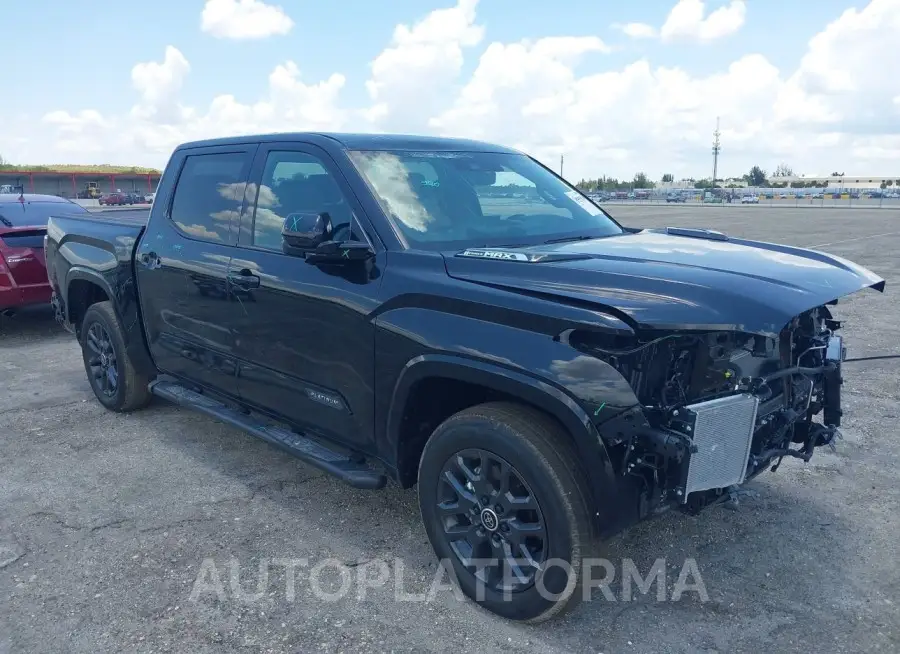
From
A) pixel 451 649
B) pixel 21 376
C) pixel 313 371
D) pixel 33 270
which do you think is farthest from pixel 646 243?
pixel 33 270

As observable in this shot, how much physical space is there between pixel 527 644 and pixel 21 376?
585cm

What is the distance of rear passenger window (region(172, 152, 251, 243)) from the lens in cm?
421

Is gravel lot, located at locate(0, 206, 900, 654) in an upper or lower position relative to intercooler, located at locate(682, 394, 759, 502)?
lower

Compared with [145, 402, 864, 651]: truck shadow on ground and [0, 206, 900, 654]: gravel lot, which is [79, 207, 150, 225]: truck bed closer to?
[0, 206, 900, 654]: gravel lot

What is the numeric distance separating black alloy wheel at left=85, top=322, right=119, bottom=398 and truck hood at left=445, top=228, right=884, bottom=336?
3.43 meters

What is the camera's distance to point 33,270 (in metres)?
8.12

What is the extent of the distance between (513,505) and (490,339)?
25.5 inches

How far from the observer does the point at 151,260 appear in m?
4.80

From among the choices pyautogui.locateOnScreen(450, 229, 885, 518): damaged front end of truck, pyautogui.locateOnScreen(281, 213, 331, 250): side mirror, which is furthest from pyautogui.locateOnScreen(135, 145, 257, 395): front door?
pyautogui.locateOnScreen(450, 229, 885, 518): damaged front end of truck

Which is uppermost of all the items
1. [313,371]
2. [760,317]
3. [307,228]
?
[307,228]

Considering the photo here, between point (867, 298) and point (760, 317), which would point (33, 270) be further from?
point (867, 298)

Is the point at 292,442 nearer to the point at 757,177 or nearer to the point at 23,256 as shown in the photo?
the point at 23,256

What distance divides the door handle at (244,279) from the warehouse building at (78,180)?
186 feet

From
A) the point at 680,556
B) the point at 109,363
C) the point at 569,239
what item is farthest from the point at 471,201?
the point at 109,363
